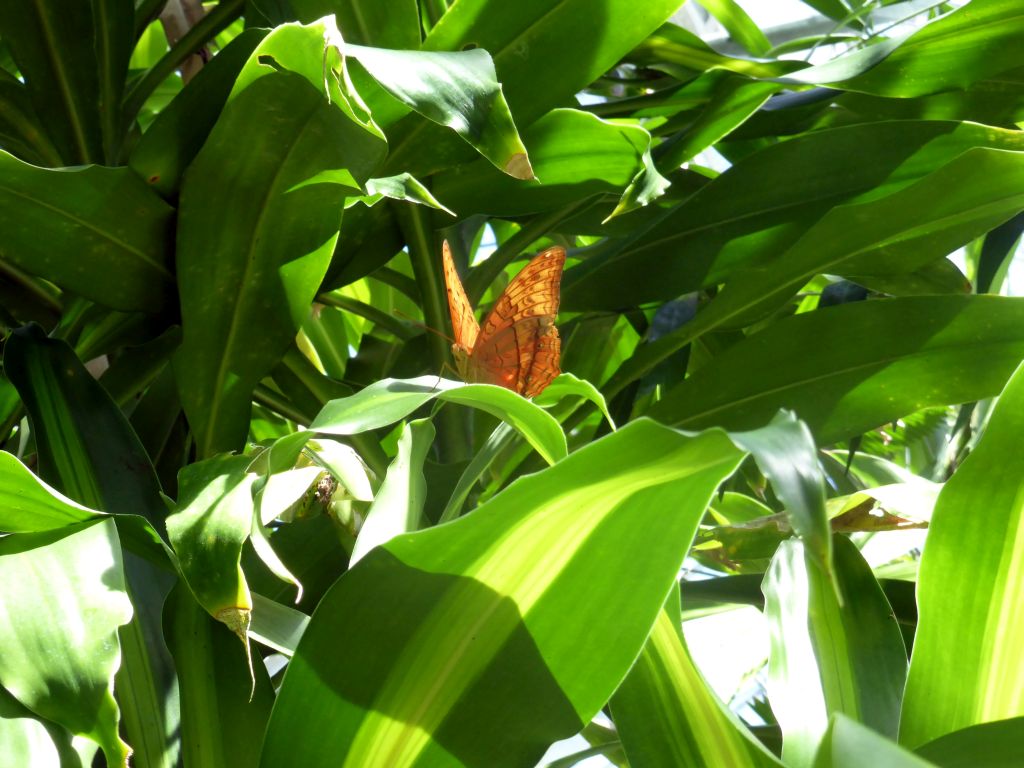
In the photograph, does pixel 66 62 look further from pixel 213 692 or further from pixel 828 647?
pixel 828 647

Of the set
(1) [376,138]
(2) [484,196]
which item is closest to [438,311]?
(2) [484,196]

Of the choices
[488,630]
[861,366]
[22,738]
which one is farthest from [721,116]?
[22,738]

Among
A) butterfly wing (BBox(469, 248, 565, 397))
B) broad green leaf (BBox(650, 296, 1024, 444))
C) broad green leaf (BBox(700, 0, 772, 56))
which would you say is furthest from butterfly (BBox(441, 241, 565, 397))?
broad green leaf (BBox(700, 0, 772, 56))

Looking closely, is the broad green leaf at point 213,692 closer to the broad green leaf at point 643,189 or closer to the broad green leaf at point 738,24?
the broad green leaf at point 643,189

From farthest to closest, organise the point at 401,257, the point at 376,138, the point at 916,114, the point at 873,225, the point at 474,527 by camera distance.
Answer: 1. the point at 401,257
2. the point at 916,114
3. the point at 873,225
4. the point at 376,138
5. the point at 474,527

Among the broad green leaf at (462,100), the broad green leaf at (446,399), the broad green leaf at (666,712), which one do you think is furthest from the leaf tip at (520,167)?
the broad green leaf at (666,712)

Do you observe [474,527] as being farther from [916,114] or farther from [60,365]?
[916,114]

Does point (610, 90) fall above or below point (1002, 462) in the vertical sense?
above
